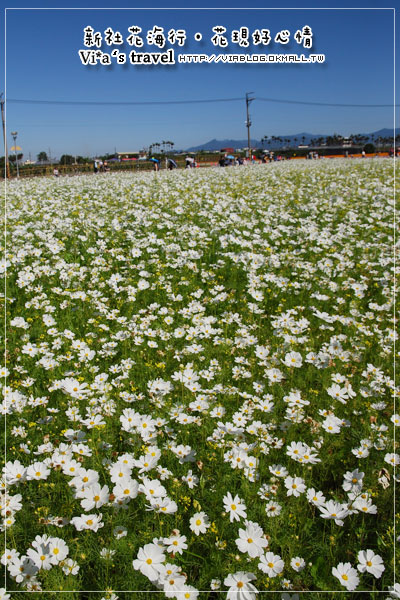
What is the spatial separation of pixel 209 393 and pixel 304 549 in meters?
1.19

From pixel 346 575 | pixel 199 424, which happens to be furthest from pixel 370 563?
pixel 199 424

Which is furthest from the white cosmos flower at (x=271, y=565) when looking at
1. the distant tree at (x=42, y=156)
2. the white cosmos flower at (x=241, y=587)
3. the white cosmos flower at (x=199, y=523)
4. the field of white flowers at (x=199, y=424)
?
the distant tree at (x=42, y=156)

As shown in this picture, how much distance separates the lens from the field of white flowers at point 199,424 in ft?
6.35

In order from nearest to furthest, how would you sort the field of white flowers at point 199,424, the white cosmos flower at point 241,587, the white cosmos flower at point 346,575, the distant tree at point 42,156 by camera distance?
the white cosmos flower at point 241,587, the white cosmos flower at point 346,575, the field of white flowers at point 199,424, the distant tree at point 42,156

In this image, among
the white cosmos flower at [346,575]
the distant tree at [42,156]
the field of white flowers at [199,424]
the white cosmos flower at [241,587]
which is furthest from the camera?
the distant tree at [42,156]

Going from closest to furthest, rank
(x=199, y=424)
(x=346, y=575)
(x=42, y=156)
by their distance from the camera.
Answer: (x=346, y=575) < (x=199, y=424) < (x=42, y=156)

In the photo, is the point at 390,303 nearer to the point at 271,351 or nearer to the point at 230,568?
the point at 271,351

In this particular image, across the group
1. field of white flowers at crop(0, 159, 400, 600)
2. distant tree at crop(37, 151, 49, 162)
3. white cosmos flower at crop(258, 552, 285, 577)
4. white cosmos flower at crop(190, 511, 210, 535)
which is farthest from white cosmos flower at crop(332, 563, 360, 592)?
distant tree at crop(37, 151, 49, 162)

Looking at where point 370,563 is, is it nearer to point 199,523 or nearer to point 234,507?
point 234,507

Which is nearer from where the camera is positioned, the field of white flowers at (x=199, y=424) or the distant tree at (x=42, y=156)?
the field of white flowers at (x=199, y=424)

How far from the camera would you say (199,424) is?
2.60 m

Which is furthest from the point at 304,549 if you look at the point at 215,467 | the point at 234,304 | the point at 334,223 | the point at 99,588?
the point at 334,223

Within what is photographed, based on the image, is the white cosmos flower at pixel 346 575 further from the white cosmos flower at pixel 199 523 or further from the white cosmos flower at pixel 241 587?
the white cosmos flower at pixel 199 523

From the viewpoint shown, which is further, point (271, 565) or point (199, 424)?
point (199, 424)
